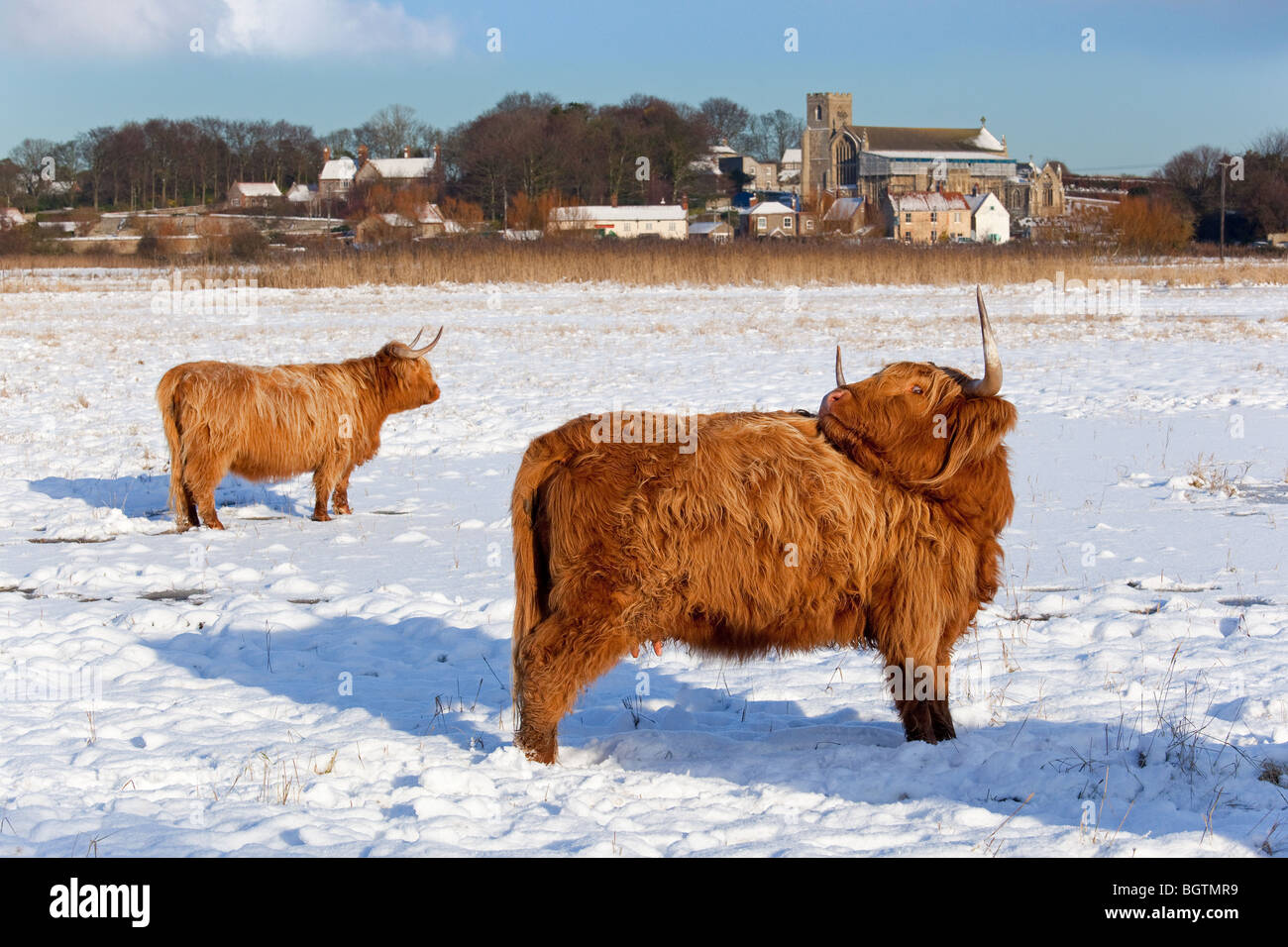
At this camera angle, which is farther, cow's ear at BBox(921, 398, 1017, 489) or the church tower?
the church tower

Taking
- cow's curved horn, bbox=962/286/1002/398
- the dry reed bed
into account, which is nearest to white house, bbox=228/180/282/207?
the dry reed bed

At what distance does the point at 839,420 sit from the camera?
155 inches

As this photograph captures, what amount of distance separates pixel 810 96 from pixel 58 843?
143145 millimetres

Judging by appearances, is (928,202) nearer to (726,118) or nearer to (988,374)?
(726,118)

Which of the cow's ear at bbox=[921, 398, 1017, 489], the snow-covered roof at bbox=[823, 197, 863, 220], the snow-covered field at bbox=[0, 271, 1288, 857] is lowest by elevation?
the snow-covered field at bbox=[0, 271, 1288, 857]

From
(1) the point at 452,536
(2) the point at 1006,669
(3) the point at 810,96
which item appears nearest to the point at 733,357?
(1) the point at 452,536

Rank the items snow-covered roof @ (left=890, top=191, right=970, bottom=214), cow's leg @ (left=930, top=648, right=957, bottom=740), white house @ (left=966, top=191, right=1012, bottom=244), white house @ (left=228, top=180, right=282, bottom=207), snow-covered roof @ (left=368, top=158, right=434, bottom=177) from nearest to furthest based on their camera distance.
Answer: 1. cow's leg @ (left=930, top=648, right=957, bottom=740)
2. snow-covered roof @ (left=890, top=191, right=970, bottom=214)
3. white house @ (left=228, top=180, right=282, bottom=207)
4. white house @ (left=966, top=191, right=1012, bottom=244)
5. snow-covered roof @ (left=368, top=158, right=434, bottom=177)

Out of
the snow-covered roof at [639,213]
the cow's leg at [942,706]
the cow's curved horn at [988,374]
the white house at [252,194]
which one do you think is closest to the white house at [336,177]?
the white house at [252,194]

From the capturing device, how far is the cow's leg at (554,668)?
12.3 ft

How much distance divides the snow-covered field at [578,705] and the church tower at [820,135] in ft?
386

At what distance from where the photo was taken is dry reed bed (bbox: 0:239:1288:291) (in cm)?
3434

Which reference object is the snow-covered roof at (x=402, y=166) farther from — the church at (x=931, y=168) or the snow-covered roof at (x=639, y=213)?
the church at (x=931, y=168)

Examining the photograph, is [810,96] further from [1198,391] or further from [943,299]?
[1198,391]

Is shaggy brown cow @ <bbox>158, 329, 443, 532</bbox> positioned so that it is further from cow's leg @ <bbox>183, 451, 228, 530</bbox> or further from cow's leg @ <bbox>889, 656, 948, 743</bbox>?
cow's leg @ <bbox>889, 656, 948, 743</bbox>
